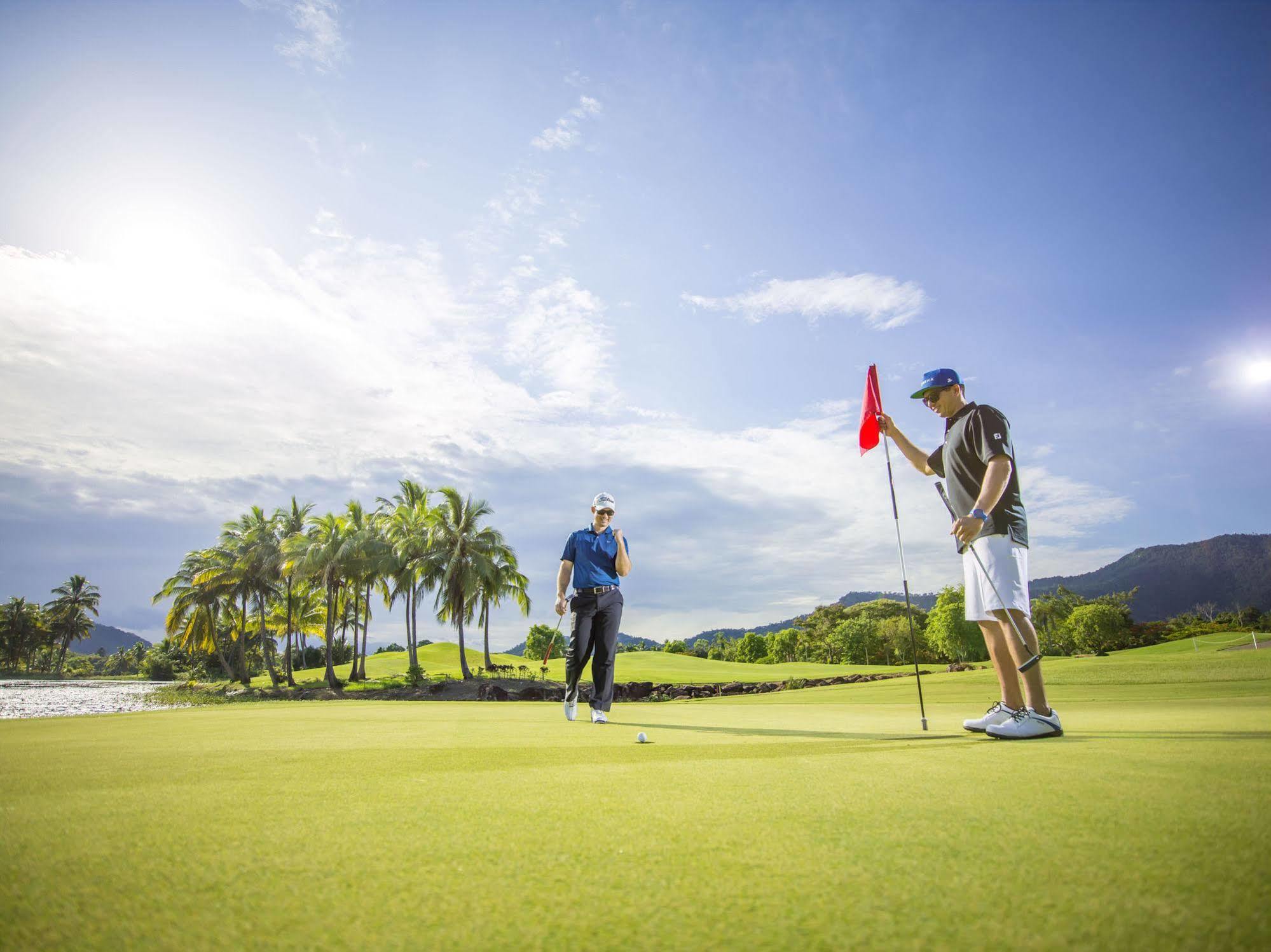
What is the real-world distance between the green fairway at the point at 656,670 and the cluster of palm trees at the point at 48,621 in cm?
4905

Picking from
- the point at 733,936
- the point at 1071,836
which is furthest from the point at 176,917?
the point at 1071,836

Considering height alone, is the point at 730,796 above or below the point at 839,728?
above

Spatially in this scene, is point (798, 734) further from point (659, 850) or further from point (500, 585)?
point (500, 585)

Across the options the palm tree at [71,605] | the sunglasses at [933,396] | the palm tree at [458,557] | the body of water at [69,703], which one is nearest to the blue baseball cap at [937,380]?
the sunglasses at [933,396]

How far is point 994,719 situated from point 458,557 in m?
36.3

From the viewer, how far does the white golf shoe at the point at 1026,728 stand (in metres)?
4.05

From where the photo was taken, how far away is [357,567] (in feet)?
129

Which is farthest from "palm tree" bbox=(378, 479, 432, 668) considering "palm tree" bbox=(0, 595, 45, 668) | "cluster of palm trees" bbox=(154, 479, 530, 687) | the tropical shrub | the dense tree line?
"palm tree" bbox=(0, 595, 45, 668)

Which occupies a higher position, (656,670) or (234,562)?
(234,562)

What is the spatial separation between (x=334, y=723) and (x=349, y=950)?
713cm

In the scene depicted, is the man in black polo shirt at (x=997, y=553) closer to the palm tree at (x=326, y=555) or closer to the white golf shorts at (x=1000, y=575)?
the white golf shorts at (x=1000, y=575)

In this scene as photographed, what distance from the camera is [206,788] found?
2.73 m

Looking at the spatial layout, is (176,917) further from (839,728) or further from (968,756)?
(839,728)

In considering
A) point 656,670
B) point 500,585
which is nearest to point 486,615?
point 500,585
